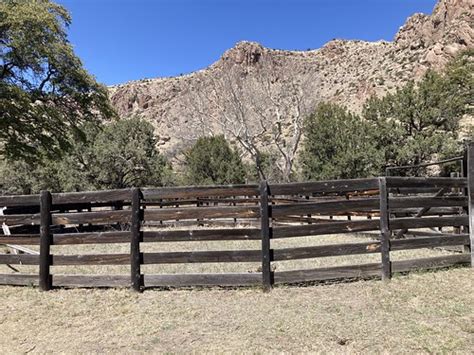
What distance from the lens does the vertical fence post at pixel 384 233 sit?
6.73 metres

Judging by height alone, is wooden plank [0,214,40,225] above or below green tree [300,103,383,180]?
below

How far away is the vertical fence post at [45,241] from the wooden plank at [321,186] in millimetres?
3933

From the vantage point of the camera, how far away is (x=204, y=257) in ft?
21.3

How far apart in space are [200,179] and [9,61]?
1163 inches

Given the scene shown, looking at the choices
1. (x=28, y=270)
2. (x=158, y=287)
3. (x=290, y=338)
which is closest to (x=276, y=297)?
(x=290, y=338)

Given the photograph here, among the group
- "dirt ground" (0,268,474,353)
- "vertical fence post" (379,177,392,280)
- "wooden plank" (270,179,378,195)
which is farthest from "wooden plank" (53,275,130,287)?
"vertical fence post" (379,177,392,280)

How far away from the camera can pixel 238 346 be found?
177 inches

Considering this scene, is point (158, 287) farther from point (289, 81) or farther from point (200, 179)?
point (200, 179)

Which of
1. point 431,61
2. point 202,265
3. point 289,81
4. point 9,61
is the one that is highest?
point 431,61

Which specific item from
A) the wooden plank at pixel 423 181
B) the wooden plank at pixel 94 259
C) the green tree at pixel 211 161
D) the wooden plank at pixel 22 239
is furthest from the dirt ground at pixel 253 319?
the green tree at pixel 211 161

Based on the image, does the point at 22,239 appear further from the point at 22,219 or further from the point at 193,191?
the point at 193,191

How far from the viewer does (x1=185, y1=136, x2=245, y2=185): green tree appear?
4466 centimetres

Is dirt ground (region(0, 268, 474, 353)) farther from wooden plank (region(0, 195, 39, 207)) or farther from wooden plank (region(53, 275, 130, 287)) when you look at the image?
wooden plank (region(0, 195, 39, 207))

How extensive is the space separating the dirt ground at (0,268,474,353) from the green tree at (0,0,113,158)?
1207 cm
